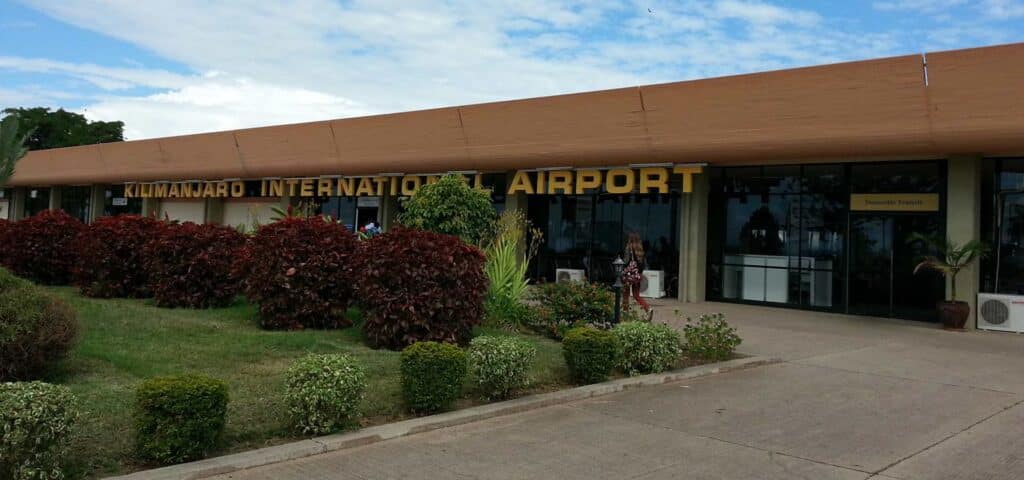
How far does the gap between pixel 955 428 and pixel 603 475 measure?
12.7ft

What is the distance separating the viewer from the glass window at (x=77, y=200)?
41.7 meters

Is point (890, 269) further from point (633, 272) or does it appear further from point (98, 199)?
point (98, 199)

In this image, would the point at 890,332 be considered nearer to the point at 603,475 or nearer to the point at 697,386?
the point at 697,386

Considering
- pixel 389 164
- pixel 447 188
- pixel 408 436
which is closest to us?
pixel 408 436

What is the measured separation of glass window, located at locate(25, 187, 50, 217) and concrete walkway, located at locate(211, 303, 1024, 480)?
150 feet

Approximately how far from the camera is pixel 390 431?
6688 millimetres

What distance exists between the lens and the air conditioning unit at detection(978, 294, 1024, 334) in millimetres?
15406

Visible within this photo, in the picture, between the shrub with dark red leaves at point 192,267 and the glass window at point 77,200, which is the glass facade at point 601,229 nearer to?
the shrub with dark red leaves at point 192,267

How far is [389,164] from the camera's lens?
2439 cm

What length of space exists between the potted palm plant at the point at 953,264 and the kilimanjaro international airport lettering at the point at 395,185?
5325mm

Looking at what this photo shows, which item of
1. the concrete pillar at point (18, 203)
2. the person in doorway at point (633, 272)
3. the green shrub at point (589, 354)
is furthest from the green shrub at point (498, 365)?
the concrete pillar at point (18, 203)

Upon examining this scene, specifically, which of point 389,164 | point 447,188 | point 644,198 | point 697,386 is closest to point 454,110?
point 389,164

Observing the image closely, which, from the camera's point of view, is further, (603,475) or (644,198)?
(644,198)

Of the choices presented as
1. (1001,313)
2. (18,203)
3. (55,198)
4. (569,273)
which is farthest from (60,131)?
(1001,313)
